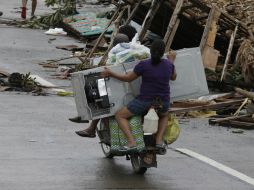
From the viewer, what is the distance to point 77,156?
11086mm

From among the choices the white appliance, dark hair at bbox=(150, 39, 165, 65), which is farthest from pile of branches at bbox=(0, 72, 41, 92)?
dark hair at bbox=(150, 39, 165, 65)

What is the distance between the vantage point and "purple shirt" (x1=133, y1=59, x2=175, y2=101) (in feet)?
32.3

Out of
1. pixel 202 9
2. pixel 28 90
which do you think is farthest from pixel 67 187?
pixel 202 9

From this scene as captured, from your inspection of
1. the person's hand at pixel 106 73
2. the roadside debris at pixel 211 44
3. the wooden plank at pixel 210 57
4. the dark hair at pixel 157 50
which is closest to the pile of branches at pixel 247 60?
the roadside debris at pixel 211 44

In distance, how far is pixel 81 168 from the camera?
10.3m

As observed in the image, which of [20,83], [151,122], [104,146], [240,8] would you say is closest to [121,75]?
[151,122]

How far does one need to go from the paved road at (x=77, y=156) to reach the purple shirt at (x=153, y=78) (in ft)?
3.45

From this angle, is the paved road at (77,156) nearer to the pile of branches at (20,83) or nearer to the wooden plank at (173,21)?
the pile of branches at (20,83)

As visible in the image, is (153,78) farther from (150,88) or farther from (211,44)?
(211,44)

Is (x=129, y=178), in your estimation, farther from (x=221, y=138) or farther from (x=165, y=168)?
(x=221, y=138)

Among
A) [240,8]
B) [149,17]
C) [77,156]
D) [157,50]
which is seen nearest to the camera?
[157,50]

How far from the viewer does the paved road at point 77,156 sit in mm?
9664

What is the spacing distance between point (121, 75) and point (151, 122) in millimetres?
680

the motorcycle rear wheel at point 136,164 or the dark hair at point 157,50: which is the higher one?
the dark hair at point 157,50
